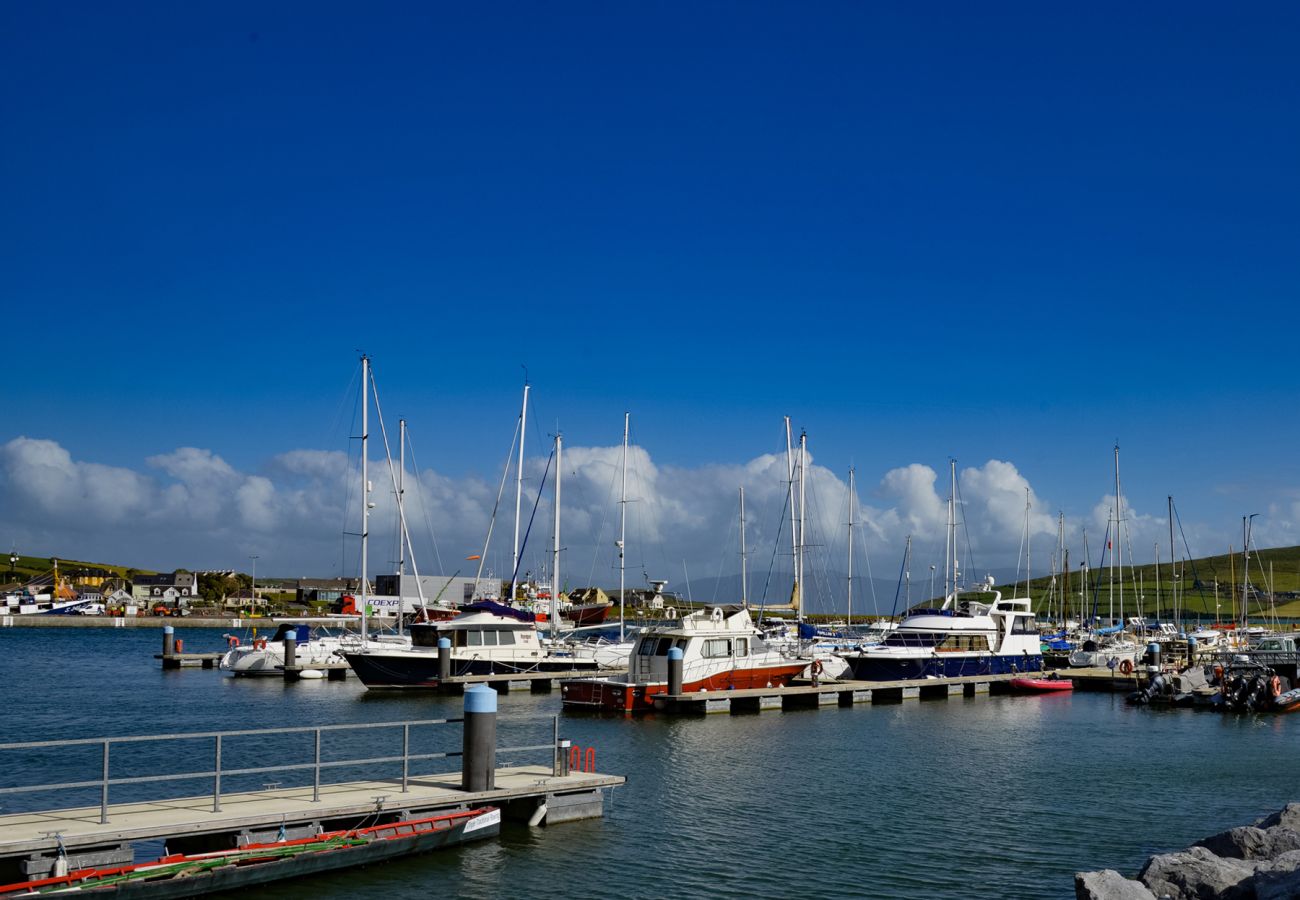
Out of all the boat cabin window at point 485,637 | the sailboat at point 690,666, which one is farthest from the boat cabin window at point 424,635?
the sailboat at point 690,666

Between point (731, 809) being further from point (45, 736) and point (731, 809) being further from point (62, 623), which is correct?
point (62, 623)

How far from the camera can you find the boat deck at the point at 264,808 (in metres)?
19.0

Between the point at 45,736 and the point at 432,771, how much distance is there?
21008 mm

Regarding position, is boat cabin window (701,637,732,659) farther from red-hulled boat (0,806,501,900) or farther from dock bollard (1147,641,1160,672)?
red-hulled boat (0,806,501,900)

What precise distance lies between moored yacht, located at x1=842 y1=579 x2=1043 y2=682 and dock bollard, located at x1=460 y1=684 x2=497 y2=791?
40397 mm

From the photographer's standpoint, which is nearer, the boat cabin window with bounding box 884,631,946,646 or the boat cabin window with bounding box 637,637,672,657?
the boat cabin window with bounding box 637,637,672,657

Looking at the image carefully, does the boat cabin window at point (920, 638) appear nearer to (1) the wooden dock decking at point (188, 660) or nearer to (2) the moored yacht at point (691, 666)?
(2) the moored yacht at point (691, 666)

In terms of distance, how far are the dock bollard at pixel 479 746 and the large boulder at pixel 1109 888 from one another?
36.8 ft

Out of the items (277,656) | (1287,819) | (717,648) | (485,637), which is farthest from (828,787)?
(277,656)

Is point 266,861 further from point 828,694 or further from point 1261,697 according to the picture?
point 1261,697

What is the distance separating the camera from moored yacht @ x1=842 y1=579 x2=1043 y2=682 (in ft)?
203

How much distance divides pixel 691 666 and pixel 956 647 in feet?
65.0

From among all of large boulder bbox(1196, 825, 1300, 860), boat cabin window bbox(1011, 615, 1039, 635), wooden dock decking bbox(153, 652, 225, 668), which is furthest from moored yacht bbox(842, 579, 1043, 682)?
wooden dock decking bbox(153, 652, 225, 668)

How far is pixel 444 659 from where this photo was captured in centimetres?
5831
